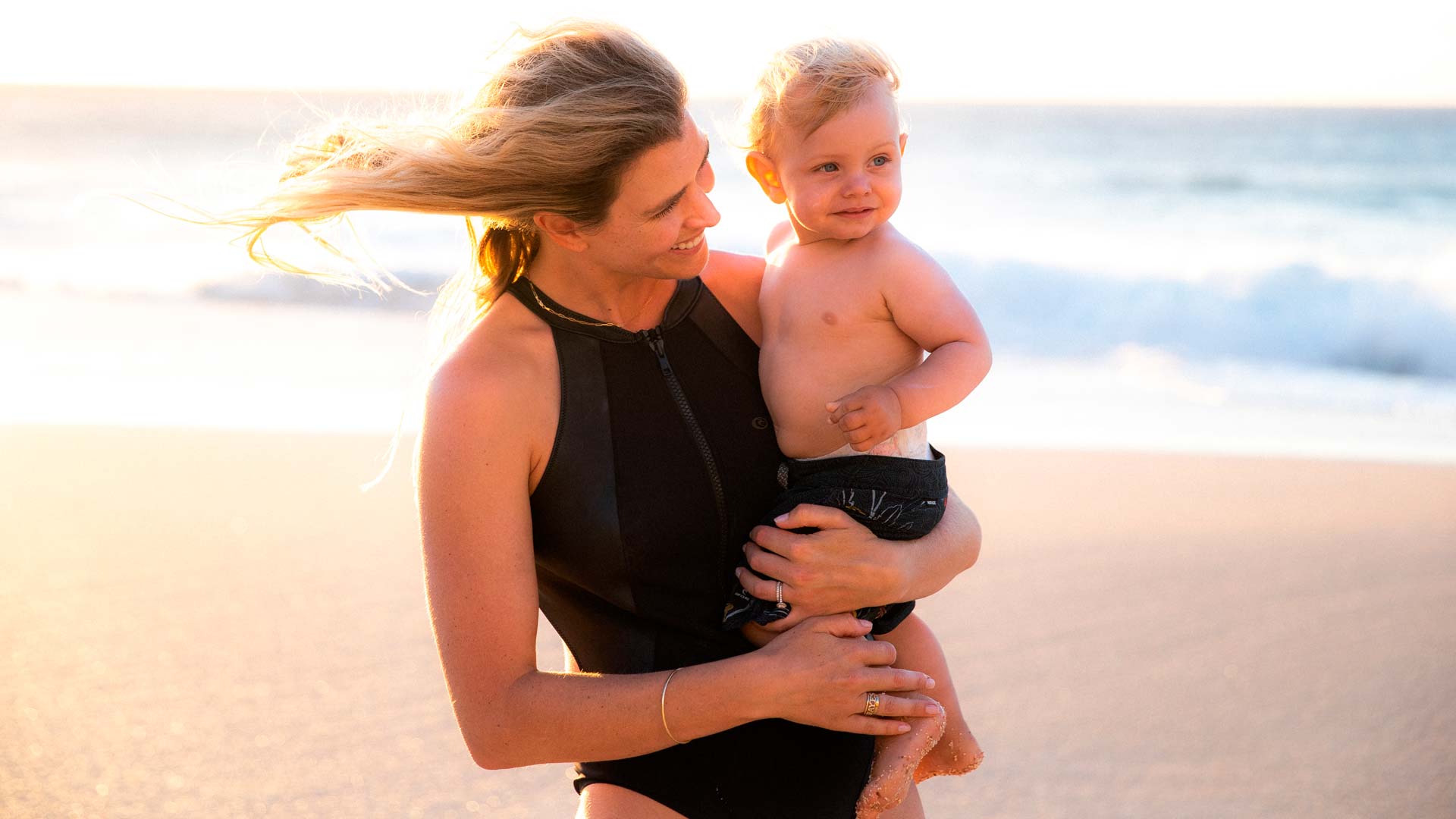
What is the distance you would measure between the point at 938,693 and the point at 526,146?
1.25 meters

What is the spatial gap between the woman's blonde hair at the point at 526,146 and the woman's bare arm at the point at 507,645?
0.63 feet

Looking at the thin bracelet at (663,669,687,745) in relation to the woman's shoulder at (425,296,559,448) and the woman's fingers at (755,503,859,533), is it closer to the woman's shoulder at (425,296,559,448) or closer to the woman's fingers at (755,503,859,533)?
the woman's fingers at (755,503,859,533)

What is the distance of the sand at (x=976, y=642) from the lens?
145 inches

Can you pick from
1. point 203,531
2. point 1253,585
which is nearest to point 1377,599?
point 1253,585

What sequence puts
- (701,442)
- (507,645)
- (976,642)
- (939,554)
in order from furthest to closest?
(976,642) → (939,554) → (701,442) → (507,645)

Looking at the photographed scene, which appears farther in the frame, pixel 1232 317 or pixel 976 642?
pixel 1232 317

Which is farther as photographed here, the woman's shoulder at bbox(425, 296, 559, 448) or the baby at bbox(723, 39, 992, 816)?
the baby at bbox(723, 39, 992, 816)

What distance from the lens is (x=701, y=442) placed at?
2074mm

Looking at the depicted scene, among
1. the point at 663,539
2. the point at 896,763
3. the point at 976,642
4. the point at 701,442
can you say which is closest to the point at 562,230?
the point at 701,442

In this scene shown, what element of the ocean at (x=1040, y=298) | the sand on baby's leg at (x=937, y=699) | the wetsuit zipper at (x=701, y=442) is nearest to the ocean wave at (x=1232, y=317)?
the ocean at (x=1040, y=298)

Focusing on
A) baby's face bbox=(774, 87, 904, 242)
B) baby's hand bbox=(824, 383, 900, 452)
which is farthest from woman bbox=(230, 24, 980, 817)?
baby's face bbox=(774, 87, 904, 242)

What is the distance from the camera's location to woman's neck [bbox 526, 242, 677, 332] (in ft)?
6.82

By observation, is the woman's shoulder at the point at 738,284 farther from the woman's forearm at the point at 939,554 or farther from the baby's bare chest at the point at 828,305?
the woman's forearm at the point at 939,554

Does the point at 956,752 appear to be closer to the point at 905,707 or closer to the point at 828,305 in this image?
the point at 905,707
